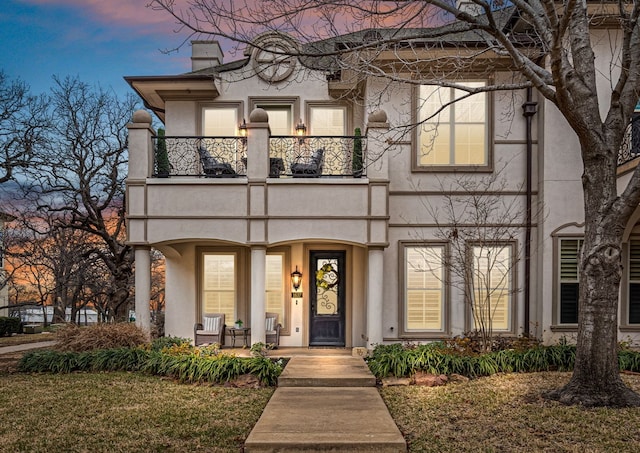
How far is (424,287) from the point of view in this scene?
10.8m

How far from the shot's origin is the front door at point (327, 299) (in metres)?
11.7

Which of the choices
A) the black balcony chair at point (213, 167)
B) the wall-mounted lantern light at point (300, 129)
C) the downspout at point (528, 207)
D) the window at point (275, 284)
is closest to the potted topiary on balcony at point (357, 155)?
the wall-mounted lantern light at point (300, 129)

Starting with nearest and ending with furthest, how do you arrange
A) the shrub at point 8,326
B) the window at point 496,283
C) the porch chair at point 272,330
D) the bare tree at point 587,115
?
the bare tree at point 587,115 < the window at point 496,283 < the porch chair at point 272,330 < the shrub at point 8,326

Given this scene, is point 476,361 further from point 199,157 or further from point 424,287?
point 199,157

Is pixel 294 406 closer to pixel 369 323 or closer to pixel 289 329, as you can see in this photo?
pixel 369 323

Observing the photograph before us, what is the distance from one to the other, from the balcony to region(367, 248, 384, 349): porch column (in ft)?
6.22

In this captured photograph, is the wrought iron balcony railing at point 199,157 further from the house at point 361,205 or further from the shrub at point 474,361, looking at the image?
the shrub at point 474,361

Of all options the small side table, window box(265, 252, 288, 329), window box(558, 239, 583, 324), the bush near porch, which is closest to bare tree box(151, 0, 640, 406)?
window box(558, 239, 583, 324)

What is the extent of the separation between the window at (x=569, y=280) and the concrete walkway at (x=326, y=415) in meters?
4.86

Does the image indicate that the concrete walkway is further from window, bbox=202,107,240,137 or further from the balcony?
window, bbox=202,107,240,137

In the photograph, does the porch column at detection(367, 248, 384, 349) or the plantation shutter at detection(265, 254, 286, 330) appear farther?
the plantation shutter at detection(265, 254, 286, 330)

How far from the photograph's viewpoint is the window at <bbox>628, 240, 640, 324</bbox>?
10547 mm

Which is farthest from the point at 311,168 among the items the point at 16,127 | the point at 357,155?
the point at 16,127

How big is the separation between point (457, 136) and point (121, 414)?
348 inches
